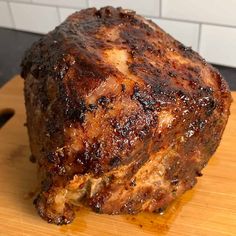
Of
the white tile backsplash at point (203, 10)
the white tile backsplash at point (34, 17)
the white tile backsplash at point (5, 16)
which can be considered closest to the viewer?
the white tile backsplash at point (203, 10)

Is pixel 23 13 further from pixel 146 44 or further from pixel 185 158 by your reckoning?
pixel 185 158

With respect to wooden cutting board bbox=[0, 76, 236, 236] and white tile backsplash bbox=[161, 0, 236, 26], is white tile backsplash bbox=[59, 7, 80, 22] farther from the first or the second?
wooden cutting board bbox=[0, 76, 236, 236]

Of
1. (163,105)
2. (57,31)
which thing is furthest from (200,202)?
(57,31)

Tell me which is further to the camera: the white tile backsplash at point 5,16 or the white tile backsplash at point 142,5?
the white tile backsplash at point 5,16

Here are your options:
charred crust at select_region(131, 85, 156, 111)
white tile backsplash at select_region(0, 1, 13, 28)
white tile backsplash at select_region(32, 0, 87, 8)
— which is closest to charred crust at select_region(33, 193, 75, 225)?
charred crust at select_region(131, 85, 156, 111)

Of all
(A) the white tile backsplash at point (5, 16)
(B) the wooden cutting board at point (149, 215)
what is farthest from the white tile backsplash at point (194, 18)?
(B) the wooden cutting board at point (149, 215)

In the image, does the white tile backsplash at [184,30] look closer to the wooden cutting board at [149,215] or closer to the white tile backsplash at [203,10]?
the white tile backsplash at [203,10]
